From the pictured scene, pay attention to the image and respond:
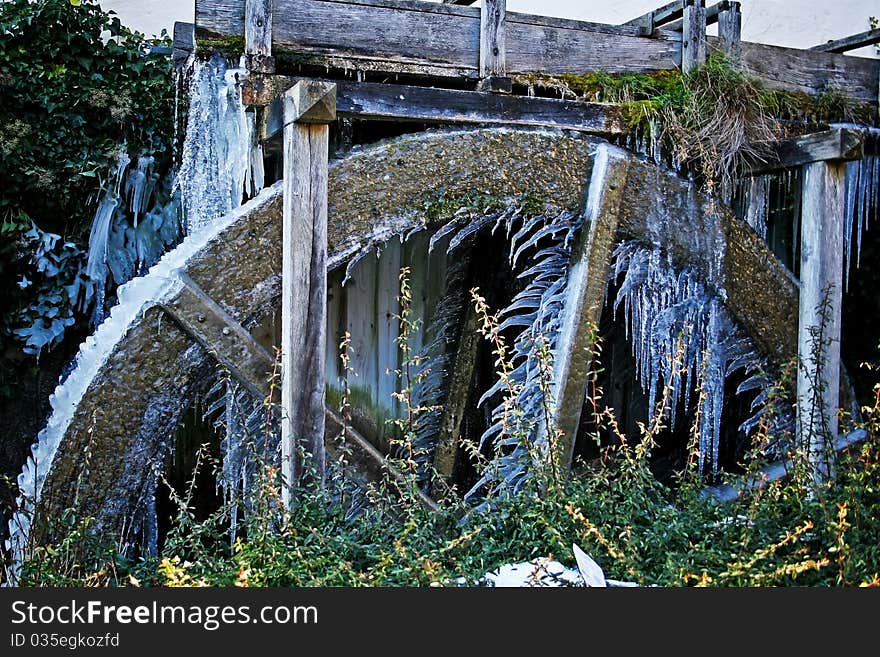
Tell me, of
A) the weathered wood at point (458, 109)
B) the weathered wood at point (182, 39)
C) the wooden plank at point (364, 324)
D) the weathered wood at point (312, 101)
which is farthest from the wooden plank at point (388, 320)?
the weathered wood at point (312, 101)

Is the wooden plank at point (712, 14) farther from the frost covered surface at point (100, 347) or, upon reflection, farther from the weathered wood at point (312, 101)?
the frost covered surface at point (100, 347)

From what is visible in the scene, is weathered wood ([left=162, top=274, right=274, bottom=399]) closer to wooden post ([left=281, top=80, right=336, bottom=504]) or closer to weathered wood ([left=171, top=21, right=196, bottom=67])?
wooden post ([left=281, top=80, right=336, bottom=504])

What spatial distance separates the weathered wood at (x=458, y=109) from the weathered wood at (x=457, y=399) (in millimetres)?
1008

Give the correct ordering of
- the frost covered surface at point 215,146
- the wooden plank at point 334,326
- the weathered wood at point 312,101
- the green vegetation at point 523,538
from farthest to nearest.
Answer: the wooden plank at point 334,326
the frost covered surface at point 215,146
the weathered wood at point 312,101
the green vegetation at point 523,538

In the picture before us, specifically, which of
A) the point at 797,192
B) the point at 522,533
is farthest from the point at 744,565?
the point at 797,192

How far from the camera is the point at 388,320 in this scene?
434 centimetres

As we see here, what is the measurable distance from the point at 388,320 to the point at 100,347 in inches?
63.4

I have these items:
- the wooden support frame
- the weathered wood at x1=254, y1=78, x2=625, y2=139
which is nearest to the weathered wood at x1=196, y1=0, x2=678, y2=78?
the weathered wood at x1=254, y1=78, x2=625, y2=139

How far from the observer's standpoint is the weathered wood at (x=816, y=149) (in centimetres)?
363

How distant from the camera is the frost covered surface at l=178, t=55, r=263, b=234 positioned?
3107mm

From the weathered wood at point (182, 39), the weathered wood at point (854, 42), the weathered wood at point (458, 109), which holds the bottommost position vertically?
the weathered wood at point (458, 109)

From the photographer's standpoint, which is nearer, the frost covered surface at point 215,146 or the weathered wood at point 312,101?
the weathered wood at point 312,101

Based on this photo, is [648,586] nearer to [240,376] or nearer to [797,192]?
[240,376]

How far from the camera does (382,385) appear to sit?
14.2ft
